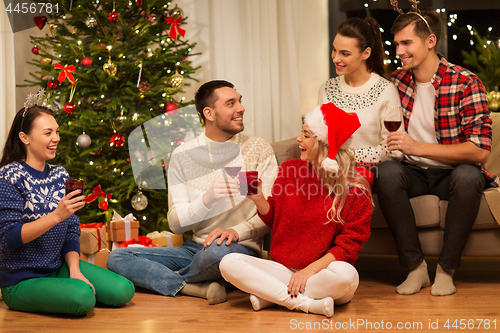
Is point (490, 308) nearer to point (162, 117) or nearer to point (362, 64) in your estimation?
point (362, 64)

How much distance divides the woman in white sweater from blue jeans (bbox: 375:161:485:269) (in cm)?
16

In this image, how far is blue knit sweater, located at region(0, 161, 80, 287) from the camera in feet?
6.03

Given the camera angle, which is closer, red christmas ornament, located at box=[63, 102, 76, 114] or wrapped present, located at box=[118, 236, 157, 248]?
wrapped present, located at box=[118, 236, 157, 248]

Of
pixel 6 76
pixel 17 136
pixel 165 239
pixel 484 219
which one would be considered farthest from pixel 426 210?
pixel 6 76

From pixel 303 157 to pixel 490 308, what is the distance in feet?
3.18

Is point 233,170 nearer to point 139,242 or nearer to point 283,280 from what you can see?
point 283,280

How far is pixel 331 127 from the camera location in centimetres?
190

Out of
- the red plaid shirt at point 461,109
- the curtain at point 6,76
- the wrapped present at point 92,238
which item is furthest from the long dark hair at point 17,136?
the red plaid shirt at point 461,109

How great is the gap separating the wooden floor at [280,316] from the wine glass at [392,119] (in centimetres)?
74

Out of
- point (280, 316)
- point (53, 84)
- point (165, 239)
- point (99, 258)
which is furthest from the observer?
point (53, 84)

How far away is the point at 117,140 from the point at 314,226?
139 centimetres

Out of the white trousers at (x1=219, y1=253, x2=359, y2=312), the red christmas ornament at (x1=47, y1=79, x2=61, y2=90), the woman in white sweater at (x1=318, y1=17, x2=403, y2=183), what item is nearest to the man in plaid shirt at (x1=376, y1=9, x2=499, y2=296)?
the woman in white sweater at (x1=318, y1=17, x2=403, y2=183)

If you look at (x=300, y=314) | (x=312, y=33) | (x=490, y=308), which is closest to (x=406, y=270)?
(x=490, y=308)

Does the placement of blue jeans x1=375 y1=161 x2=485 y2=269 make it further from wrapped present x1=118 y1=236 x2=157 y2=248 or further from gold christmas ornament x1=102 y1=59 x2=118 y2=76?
gold christmas ornament x1=102 y1=59 x2=118 y2=76
